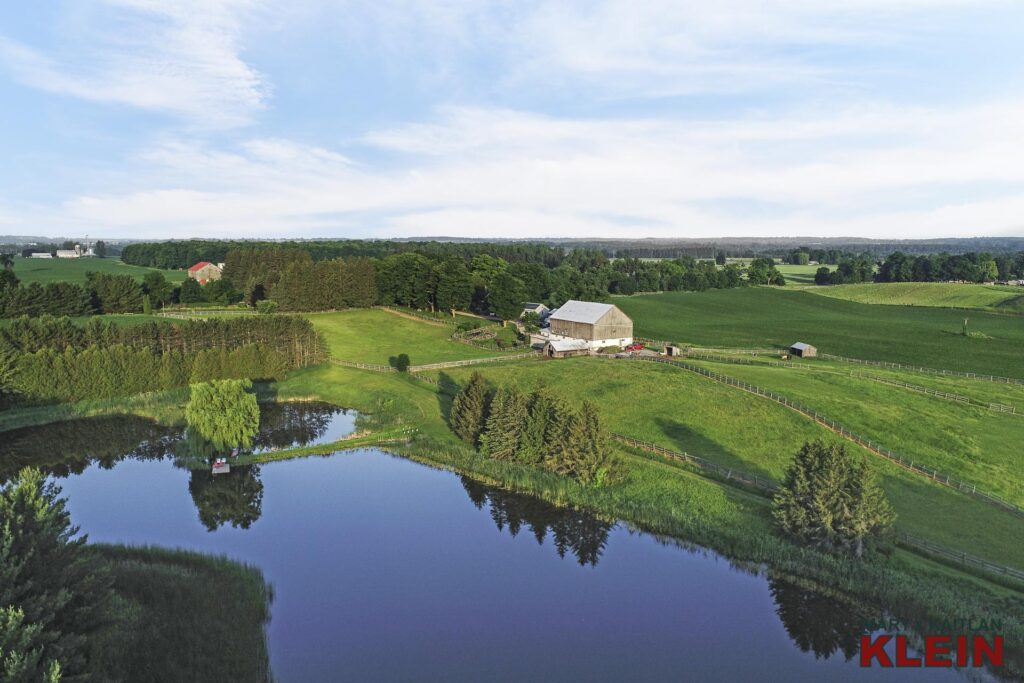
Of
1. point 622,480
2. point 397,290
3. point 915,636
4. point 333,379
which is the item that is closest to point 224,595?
point 622,480

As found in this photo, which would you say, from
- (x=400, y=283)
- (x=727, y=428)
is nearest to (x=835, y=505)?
(x=727, y=428)

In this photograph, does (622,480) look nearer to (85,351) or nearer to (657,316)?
(85,351)

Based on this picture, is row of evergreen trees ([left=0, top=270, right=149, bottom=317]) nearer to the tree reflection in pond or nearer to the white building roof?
the tree reflection in pond

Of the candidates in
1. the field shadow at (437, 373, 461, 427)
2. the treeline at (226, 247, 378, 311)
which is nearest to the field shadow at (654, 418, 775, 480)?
the field shadow at (437, 373, 461, 427)

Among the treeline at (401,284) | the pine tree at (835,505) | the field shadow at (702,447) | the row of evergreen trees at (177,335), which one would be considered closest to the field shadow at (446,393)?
the row of evergreen trees at (177,335)

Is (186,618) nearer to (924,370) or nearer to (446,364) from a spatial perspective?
(446,364)
